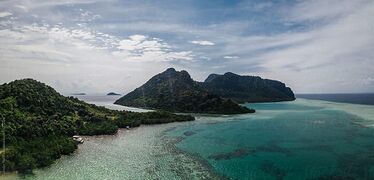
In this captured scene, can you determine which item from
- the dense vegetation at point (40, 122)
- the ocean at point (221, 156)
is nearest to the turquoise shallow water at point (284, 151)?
the ocean at point (221, 156)

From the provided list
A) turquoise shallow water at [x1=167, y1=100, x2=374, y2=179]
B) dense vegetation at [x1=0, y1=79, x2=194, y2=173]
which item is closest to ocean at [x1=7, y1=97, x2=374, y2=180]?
turquoise shallow water at [x1=167, y1=100, x2=374, y2=179]

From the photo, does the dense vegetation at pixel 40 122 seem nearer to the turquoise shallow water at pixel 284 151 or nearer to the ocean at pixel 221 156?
the ocean at pixel 221 156

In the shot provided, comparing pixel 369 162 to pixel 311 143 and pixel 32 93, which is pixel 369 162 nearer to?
pixel 311 143

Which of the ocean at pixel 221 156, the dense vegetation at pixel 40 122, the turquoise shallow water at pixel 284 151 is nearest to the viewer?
the ocean at pixel 221 156

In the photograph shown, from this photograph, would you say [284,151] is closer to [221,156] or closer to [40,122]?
[221,156]

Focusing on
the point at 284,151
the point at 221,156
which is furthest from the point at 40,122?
the point at 284,151
